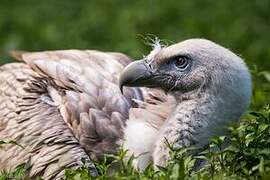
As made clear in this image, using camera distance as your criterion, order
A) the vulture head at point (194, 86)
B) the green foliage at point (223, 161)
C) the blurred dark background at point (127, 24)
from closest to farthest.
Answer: the green foliage at point (223, 161) → the vulture head at point (194, 86) → the blurred dark background at point (127, 24)

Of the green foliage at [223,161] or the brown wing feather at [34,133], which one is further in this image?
the brown wing feather at [34,133]

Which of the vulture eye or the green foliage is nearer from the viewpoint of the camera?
the green foliage

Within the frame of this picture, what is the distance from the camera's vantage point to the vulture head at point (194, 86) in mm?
8945

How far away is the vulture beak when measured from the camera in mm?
9117

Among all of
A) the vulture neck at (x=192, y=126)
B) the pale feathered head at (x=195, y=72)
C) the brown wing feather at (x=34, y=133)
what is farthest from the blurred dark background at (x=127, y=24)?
the vulture neck at (x=192, y=126)

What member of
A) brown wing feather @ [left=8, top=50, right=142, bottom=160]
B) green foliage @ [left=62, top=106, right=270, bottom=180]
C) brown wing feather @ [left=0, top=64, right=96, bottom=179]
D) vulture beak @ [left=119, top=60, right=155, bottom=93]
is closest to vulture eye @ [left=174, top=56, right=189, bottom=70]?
vulture beak @ [left=119, top=60, right=155, bottom=93]

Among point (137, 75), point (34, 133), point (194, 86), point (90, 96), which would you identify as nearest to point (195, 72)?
Answer: point (194, 86)

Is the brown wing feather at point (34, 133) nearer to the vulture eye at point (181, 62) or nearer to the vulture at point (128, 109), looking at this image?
the vulture at point (128, 109)

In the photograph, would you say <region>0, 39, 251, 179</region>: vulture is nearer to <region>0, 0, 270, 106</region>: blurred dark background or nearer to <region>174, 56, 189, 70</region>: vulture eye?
<region>174, 56, 189, 70</region>: vulture eye

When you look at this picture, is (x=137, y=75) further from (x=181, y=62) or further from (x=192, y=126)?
(x=192, y=126)

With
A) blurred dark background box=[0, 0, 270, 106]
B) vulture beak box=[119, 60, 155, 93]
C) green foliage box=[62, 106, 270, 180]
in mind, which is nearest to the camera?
green foliage box=[62, 106, 270, 180]

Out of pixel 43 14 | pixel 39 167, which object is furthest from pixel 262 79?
pixel 43 14

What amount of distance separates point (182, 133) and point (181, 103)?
0.99 feet

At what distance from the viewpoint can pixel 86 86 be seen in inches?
390
